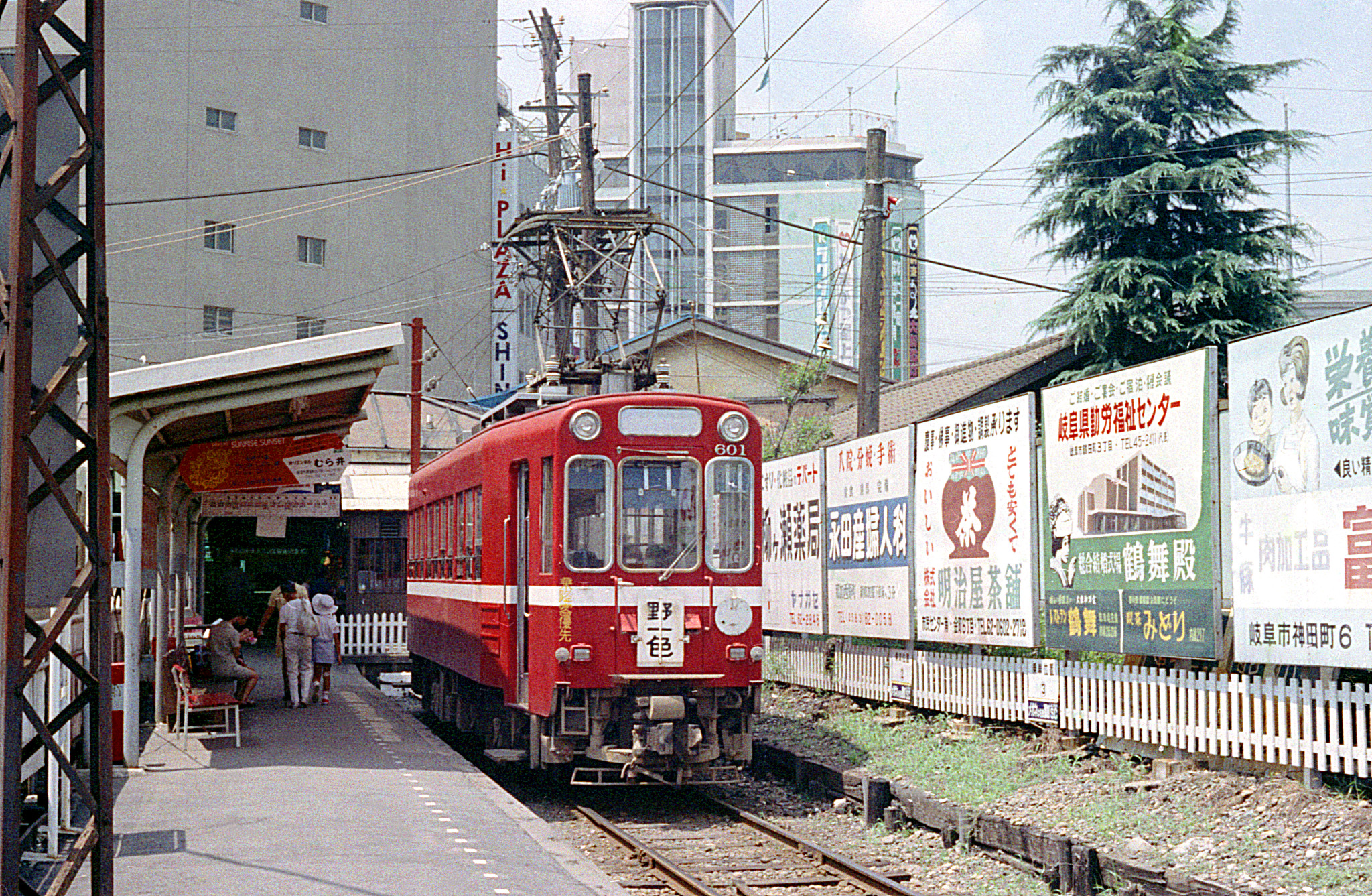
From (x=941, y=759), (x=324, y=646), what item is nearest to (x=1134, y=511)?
(x=941, y=759)

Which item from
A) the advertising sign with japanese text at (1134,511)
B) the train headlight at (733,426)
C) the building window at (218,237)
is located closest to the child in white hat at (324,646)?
the train headlight at (733,426)

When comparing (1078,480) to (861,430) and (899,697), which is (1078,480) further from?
(861,430)

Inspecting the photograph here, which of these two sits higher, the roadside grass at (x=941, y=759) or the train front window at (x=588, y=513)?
the train front window at (x=588, y=513)

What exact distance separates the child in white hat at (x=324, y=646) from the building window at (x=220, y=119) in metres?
25.0

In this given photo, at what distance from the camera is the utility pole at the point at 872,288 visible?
17438 millimetres

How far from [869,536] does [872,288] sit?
322cm

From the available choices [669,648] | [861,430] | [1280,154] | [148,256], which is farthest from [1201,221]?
[148,256]

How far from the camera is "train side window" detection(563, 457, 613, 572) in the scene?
487 inches

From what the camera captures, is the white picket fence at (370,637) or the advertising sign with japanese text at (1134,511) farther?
the white picket fence at (370,637)

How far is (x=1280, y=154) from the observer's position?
2255 cm

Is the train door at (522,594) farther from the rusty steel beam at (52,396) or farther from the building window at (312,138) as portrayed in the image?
the building window at (312,138)

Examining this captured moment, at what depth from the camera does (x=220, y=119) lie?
41.6 meters

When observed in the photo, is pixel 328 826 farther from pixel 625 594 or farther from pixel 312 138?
pixel 312 138

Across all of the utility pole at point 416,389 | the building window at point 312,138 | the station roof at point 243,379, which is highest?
the building window at point 312,138
